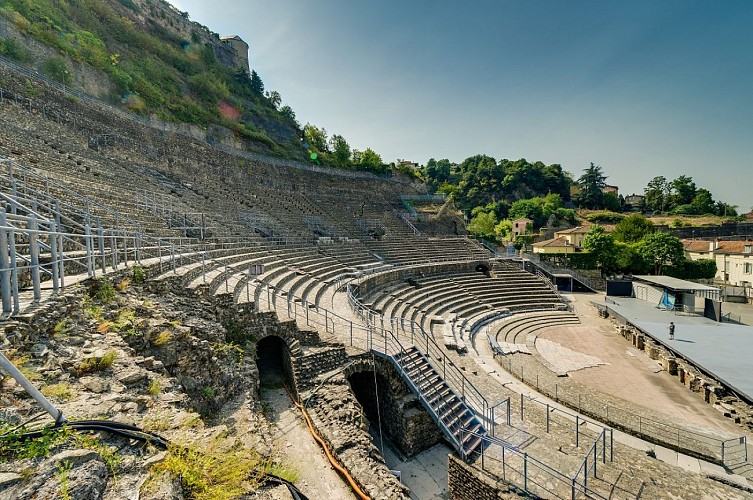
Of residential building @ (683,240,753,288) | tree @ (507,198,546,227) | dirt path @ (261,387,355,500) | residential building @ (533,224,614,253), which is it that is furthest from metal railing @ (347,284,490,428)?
tree @ (507,198,546,227)

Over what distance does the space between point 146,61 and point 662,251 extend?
5527 cm

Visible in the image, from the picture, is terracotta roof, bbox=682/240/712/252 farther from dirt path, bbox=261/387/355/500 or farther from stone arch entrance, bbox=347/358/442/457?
dirt path, bbox=261/387/355/500

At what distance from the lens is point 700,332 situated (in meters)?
16.1

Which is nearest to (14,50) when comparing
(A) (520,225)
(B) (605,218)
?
(A) (520,225)

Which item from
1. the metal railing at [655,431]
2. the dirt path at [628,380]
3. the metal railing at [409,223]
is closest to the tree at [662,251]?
the dirt path at [628,380]

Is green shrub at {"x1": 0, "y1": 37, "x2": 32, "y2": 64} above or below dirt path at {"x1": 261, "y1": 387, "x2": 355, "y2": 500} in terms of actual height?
above

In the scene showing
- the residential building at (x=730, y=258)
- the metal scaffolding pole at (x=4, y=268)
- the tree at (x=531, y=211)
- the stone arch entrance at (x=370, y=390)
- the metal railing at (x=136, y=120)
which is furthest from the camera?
the tree at (x=531, y=211)

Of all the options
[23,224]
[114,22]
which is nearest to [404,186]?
[114,22]

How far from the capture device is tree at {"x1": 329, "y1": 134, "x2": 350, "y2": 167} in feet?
142

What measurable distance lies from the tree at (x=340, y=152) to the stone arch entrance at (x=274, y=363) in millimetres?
34169

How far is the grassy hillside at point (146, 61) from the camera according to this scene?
2081cm

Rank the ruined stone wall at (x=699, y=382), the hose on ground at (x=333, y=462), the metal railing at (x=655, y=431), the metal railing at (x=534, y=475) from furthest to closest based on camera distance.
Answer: the ruined stone wall at (x=699, y=382)
the metal railing at (x=655, y=431)
the metal railing at (x=534, y=475)
the hose on ground at (x=333, y=462)

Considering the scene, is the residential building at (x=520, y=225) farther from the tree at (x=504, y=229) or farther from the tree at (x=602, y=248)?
the tree at (x=602, y=248)

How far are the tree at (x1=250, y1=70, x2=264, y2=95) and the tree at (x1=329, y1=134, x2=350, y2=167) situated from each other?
15.2m
